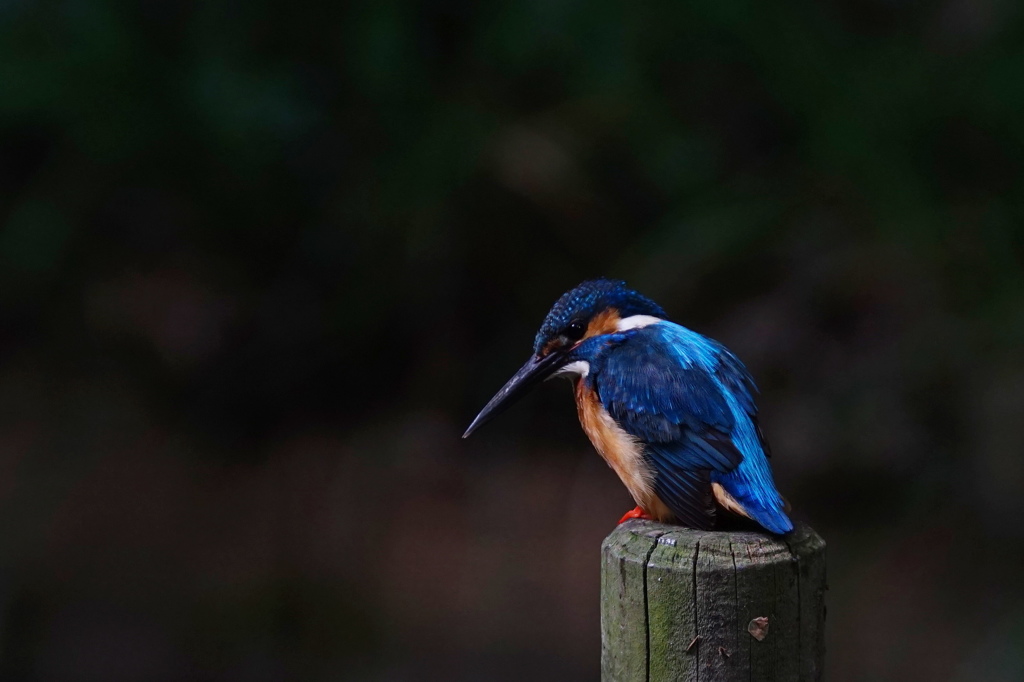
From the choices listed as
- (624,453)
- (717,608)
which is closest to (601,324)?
(624,453)

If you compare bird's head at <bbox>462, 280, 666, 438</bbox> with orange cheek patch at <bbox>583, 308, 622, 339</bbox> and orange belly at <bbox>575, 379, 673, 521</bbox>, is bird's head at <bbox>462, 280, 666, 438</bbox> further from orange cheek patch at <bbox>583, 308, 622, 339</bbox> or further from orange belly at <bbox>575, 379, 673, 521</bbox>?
orange belly at <bbox>575, 379, 673, 521</bbox>

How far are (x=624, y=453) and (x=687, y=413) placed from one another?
175mm

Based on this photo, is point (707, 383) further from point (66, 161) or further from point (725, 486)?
point (66, 161)

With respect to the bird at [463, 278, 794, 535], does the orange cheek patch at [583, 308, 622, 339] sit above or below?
above

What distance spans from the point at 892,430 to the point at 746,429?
3001 millimetres

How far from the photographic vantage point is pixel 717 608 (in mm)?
1521

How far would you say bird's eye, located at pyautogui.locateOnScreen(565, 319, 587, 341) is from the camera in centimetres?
241

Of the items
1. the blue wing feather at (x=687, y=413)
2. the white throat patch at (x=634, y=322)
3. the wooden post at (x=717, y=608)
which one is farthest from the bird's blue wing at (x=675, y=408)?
the wooden post at (x=717, y=608)

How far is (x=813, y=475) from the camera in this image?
4.91 m

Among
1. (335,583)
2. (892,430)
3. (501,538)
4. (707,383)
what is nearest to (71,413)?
(335,583)

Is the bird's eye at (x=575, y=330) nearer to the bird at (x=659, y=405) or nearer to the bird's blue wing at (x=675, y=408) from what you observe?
the bird at (x=659, y=405)

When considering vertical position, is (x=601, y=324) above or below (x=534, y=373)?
above

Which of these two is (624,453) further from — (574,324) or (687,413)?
(574,324)

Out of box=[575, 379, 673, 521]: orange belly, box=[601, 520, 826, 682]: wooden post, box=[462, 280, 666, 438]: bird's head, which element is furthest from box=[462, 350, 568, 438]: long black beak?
box=[601, 520, 826, 682]: wooden post
